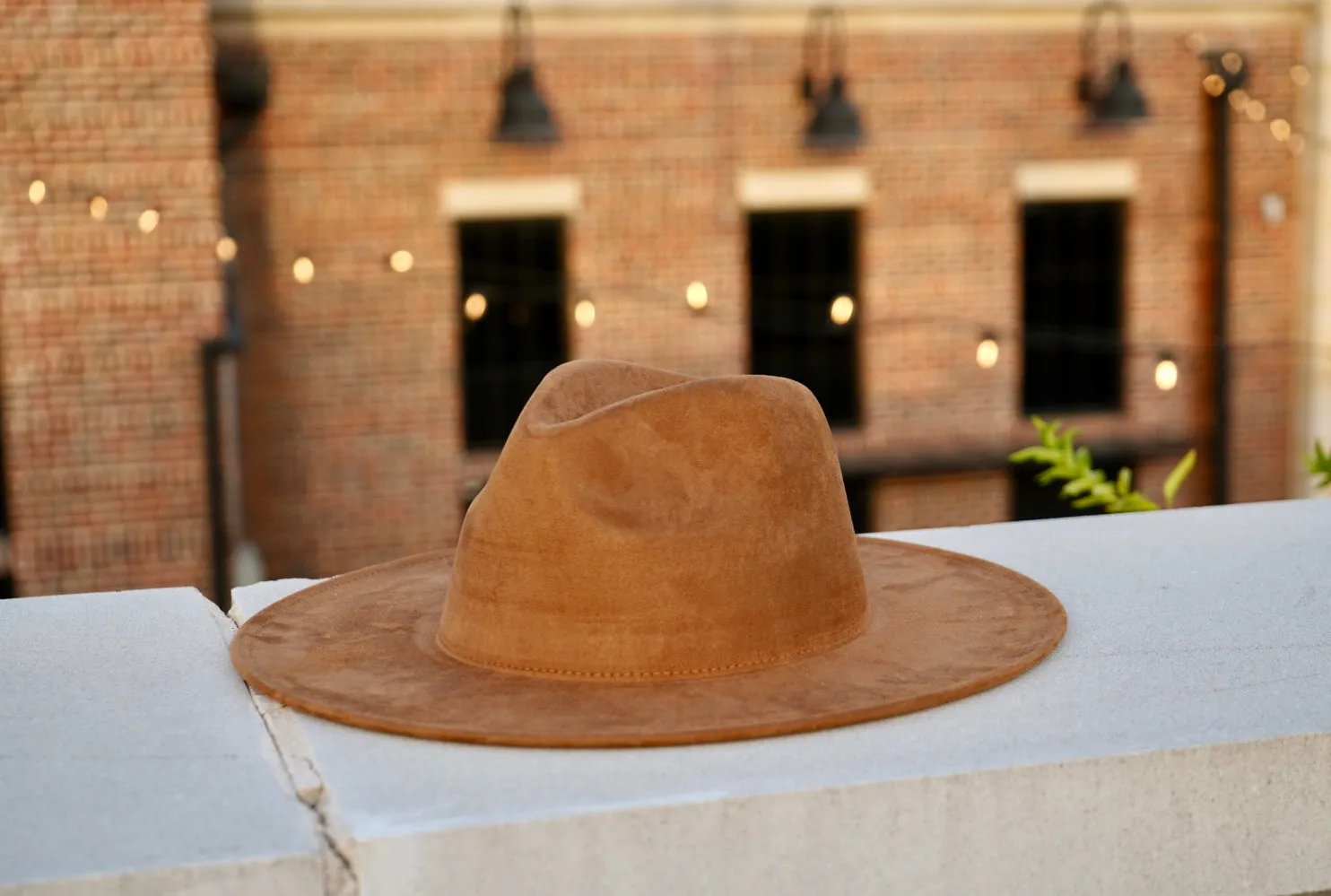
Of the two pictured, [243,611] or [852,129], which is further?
[852,129]

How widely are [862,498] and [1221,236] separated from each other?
3.17m

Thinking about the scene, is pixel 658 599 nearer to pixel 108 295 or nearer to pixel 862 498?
pixel 108 295

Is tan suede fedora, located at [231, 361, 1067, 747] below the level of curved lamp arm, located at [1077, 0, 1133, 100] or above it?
below

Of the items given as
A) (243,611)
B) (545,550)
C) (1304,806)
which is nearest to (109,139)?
(243,611)

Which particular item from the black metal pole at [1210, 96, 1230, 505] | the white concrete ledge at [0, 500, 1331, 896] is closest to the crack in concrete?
the white concrete ledge at [0, 500, 1331, 896]

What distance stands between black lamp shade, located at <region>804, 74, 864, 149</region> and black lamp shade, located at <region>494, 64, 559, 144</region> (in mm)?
1758

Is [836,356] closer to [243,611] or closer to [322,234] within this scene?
[322,234]

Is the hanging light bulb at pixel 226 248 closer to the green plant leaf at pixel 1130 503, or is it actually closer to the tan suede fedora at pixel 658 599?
the green plant leaf at pixel 1130 503

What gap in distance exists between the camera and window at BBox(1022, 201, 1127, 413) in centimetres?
1117

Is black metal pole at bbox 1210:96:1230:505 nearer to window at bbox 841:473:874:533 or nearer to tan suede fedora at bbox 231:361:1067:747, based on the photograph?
window at bbox 841:473:874:533

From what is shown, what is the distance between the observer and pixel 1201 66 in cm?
1105

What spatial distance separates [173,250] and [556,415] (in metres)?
7.12

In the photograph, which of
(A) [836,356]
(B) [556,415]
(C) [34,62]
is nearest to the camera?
(B) [556,415]

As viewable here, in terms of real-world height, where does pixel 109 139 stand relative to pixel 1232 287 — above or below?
above
